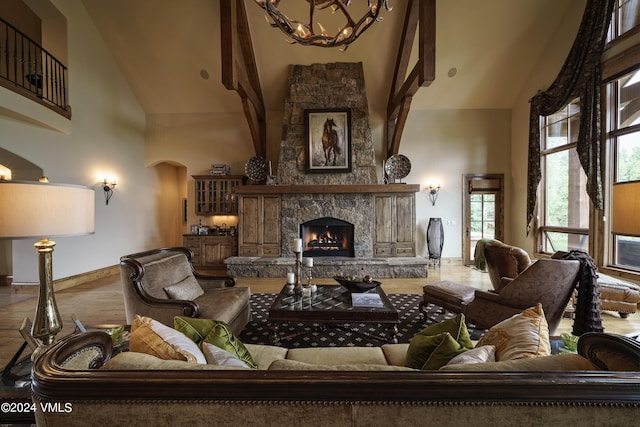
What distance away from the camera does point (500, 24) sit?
213 inches

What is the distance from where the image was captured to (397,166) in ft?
21.2

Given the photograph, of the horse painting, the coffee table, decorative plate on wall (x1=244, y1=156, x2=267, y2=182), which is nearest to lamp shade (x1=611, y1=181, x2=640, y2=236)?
the coffee table

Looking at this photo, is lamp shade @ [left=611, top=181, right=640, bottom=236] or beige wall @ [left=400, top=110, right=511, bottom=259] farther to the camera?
beige wall @ [left=400, top=110, right=511, bottom=259]

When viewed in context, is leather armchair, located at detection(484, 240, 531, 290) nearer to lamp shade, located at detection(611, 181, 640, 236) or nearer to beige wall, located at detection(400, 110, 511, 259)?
lamp shade, located at detection(611, 181, 640, 236)

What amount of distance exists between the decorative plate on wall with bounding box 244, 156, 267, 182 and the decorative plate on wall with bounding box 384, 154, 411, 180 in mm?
2942

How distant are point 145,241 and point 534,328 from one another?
8.03 metres

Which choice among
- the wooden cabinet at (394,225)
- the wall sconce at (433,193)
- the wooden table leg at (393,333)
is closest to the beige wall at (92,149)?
the wooden table leg at (393,333)

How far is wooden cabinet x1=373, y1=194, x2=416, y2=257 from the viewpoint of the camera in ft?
19.9

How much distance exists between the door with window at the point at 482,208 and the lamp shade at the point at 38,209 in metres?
7.24

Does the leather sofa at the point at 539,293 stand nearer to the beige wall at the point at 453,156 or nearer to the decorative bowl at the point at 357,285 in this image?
the decorative bowl at the point at 357,285

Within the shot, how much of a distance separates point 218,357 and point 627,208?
222 cm

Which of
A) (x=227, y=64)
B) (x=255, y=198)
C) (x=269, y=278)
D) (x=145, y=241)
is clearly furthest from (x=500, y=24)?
(x=145, y=241)

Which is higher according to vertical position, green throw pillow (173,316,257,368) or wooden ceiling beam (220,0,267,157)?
wooden ceiling beam (220,0,267,157)

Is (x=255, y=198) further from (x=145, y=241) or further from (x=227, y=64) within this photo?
(x=145, y=241)
